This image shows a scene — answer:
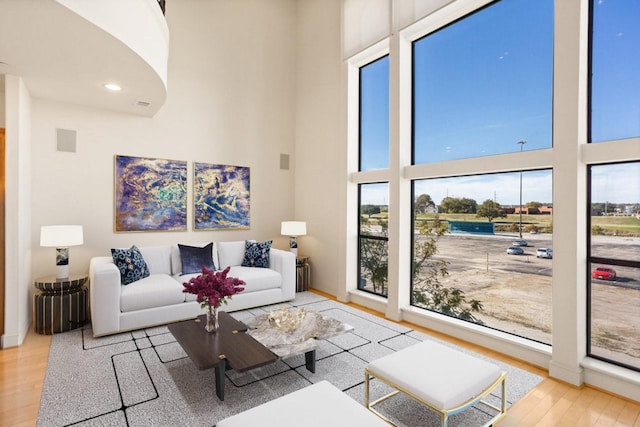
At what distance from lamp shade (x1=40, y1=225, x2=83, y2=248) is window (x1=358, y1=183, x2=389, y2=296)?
12.6ft

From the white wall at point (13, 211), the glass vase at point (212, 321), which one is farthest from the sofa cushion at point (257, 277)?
the white wall at point (13, 211)

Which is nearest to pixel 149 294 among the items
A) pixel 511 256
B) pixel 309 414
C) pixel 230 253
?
pixel 230 253

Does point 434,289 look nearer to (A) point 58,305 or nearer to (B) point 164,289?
(B) point 164,289

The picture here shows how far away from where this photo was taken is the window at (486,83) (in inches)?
133

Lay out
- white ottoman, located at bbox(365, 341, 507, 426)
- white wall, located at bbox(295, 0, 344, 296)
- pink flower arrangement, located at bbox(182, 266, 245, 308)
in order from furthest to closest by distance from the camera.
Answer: white wall, located at bbox(295, 0, 344, 296), pink flower arrangement, located at bbox(182, 266, 245, 308), white ottoman, located at bbox(365, 341, 507, 426)

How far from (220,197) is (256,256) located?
1.29m

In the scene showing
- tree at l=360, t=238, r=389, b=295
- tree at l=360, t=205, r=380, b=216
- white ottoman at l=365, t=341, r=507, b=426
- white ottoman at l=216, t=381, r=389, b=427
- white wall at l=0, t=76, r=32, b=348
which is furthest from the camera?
tree at l=360, t=205, r=380, b=216

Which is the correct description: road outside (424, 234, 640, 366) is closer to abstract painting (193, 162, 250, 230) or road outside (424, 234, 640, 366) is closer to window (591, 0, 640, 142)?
window (591, 0, 640, 142)

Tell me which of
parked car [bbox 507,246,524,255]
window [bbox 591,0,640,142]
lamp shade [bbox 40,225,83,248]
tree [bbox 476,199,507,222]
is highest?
window [bbox 591,0,640,142]

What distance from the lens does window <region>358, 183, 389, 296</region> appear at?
5090 millimetres

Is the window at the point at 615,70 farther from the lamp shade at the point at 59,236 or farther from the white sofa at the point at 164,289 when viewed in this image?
the lamp shade at the point at 59,236

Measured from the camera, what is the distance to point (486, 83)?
151 inches

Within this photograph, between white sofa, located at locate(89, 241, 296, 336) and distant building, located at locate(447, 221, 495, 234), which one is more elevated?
distant building, located at locate(447, 221, 495, 234)

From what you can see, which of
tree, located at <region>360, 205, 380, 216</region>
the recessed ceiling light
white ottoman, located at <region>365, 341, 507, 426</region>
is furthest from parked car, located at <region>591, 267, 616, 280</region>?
the recessed ceiling light
